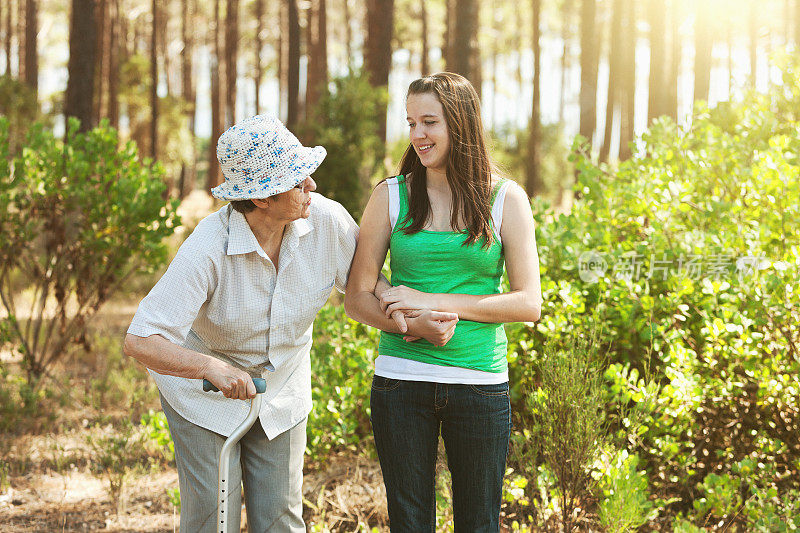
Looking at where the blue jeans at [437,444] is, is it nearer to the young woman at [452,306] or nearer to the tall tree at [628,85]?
the young woman at [452,306]

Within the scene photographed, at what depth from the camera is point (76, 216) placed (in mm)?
6312

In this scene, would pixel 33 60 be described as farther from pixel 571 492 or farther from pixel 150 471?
pixel 571 492

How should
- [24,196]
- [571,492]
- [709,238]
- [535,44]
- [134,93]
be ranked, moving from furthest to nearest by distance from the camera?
[134,93] → [535,44] → [24,196] → [709,238] → [571,492]

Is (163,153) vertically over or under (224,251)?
over

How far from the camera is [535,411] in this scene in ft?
11.1

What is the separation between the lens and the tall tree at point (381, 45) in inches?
498

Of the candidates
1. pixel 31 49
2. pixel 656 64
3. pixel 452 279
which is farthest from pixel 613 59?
pixel 452 279

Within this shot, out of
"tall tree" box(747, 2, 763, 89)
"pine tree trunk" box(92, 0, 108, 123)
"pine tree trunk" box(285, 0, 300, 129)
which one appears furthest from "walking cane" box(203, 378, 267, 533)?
"tall tree" box(747, 2, 763, 89)

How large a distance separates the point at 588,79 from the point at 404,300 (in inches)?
496

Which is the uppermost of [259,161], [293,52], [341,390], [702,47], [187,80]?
[187,80]

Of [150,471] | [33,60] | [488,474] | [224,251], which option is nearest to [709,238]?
[488,474]

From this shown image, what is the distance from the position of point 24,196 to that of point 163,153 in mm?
19723

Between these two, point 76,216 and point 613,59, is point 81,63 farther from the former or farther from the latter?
point 613,59

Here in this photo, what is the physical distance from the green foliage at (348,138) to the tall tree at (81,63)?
11.4 feet
